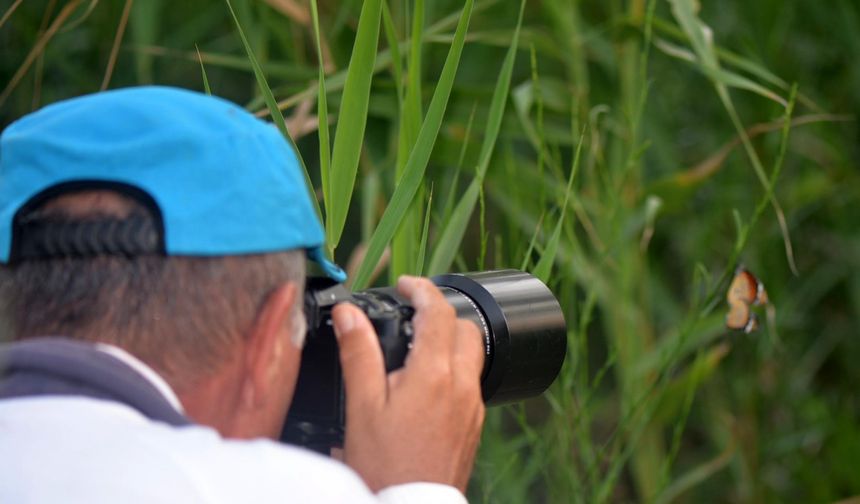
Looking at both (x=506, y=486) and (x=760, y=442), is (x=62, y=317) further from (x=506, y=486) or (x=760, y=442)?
(x=760, y=442)

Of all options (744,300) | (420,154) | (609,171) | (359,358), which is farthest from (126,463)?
(609,171)

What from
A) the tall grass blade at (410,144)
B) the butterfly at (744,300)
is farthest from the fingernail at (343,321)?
the butterfly at (744,300)

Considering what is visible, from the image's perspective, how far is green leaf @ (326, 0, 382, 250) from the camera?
85 cm

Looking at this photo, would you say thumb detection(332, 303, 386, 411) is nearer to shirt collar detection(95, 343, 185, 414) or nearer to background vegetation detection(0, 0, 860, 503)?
shirt collar detection(95, 343, 185, 414)

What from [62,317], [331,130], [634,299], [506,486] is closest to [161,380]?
[62,317]

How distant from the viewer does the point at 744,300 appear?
3.39 feet

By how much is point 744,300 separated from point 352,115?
37 centimetres

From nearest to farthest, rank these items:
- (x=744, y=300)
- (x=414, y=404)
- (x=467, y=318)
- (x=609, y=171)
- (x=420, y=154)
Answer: (x=414, y=404) < (x=467, y=318) < (x=420, y=154) < (x=744, y=300) < (x=609, y=171)

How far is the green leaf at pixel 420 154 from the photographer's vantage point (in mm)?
844

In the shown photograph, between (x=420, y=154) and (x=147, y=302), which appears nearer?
(x=147, y=302)

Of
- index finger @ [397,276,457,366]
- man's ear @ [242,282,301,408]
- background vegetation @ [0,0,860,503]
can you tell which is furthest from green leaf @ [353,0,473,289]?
man's ear @ [242,282,301,408]

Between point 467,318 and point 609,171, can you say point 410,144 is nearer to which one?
point 467,318

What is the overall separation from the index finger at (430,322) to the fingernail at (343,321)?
3cm

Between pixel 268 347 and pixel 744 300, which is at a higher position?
pixel 268 347
